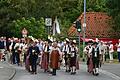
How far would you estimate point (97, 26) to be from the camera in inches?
2229

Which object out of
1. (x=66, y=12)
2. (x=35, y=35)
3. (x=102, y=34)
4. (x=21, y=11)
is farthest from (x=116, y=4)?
(x=66, y=12)

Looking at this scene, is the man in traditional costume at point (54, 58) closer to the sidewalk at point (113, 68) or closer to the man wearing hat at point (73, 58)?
the man wearing hat at point (73, 58)

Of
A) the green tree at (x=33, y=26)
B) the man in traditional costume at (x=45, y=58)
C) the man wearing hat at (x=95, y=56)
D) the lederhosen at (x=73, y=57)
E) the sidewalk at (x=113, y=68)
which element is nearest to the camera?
the man wearing hat at (x=95, y=56)

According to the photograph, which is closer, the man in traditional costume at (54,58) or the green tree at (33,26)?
the man in traditional costume at (54,58)

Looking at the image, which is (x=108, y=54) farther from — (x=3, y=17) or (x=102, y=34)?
(x=3, y=17)

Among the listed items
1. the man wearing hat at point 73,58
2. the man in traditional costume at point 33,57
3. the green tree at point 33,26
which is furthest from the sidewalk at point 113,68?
the green tree at point 33,26

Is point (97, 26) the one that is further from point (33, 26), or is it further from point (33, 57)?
point (33, 57)

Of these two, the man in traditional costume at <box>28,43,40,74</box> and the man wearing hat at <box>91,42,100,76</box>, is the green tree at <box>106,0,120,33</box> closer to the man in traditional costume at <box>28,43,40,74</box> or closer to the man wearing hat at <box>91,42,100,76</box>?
the man wearing hat at <box>91,42,100,76</box>

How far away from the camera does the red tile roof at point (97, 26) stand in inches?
2168

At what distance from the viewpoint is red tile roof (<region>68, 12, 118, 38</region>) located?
55.1 meters

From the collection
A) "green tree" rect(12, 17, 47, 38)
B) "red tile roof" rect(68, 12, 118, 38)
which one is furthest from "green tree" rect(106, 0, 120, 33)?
"green tree" rect(12, 17, 47, 38)

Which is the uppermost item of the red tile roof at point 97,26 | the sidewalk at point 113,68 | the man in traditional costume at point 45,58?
the red tile roof at point 97,26

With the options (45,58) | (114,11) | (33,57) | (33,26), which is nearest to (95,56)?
(45,58)

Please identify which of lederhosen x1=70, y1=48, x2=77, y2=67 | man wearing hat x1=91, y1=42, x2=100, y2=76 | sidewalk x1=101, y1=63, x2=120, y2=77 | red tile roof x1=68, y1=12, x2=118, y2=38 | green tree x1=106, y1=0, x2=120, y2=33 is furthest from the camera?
red tile roof x1=68, y1=12, x2=118, y2=38
